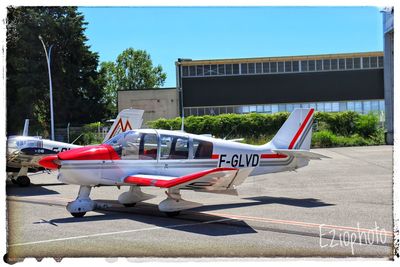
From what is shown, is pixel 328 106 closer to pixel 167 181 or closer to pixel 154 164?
pixel 154 164

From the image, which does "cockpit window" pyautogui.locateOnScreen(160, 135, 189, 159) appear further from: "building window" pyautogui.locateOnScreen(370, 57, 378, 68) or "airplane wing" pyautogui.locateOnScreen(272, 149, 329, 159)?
"building window" pyautogui.locateOnScreen(370, 57, 378, 68)

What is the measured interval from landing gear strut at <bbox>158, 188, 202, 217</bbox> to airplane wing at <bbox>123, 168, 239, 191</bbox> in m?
0.40

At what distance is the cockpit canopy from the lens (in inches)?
390

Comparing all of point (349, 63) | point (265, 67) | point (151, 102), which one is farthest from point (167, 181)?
point (349, 63)

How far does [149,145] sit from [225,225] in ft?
8.46

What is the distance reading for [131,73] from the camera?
3012 inches

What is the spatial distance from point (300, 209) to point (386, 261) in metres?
4.75

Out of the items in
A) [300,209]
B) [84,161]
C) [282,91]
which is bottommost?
[300,209]

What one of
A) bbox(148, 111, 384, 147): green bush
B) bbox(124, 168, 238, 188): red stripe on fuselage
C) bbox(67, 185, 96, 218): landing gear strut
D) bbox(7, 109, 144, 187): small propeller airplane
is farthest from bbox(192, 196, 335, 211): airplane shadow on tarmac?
bbox(148, 111, 384, 147): green bush

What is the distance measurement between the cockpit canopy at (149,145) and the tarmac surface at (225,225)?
1.24 m

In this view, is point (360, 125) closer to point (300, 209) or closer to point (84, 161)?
point (300, 209)

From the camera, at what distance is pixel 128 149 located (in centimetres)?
992

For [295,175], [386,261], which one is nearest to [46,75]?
[295,175]

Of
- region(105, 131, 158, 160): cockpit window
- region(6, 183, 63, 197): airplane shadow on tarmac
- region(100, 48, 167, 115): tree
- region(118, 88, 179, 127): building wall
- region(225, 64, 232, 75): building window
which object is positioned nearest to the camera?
region(105, 131, 158, 160): cockpit window
